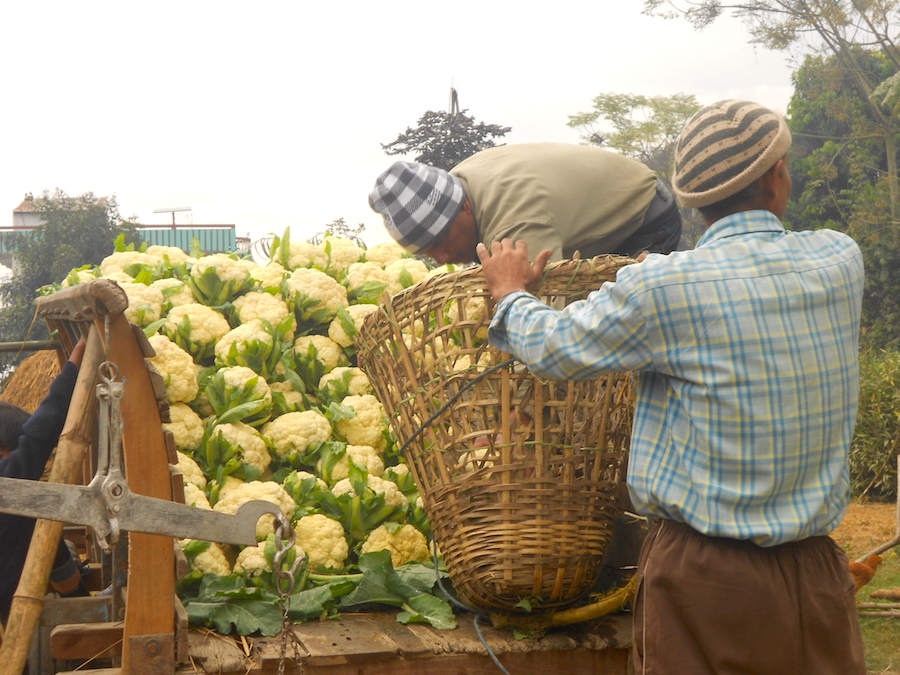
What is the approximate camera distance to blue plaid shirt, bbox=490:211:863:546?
1363mm

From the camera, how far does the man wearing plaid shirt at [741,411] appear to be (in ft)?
4.48

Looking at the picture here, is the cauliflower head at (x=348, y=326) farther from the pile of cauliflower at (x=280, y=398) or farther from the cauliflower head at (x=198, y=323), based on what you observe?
the cauliflower head at (x=198, y=323)

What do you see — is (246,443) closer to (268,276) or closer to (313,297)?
(313,297)

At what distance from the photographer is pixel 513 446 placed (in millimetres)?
1803

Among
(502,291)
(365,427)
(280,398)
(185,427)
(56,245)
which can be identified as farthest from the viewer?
(56,245)

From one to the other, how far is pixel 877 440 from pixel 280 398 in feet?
20.9

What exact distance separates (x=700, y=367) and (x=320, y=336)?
210cm

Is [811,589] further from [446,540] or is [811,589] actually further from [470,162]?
[470,162]

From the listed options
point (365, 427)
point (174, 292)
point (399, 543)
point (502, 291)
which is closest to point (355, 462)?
point (365, 427)

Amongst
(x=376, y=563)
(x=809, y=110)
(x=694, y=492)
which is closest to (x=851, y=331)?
(x=694, y=492)

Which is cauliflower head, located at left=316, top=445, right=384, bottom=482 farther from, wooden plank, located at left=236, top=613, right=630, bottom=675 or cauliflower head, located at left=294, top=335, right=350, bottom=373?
wooden plank, located at left=236, top=613, right=630, bottom=675

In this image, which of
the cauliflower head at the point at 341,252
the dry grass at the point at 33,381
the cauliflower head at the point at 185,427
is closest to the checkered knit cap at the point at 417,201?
the cauliflower head at the point at 185,427

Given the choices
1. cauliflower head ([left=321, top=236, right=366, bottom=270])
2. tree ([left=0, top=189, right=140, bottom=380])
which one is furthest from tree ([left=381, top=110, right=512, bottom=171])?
cauliflower head ([left=321, top=236, right=366, bottom=270])

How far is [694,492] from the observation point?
4.58 feet
